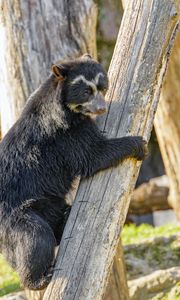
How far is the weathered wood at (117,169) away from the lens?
555 centimetres

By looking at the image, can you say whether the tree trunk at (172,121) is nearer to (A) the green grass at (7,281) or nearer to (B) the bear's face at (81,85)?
(A) the green grass at (7,281)

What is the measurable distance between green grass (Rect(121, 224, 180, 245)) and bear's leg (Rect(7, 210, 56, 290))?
4.59 meters

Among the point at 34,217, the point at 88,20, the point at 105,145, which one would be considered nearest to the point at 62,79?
the point at 105,145

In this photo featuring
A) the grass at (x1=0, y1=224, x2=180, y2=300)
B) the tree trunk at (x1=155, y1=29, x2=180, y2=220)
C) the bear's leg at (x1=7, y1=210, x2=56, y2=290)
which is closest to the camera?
the bear's leg at (x1=7, y1=210, x2=56, y2=290)

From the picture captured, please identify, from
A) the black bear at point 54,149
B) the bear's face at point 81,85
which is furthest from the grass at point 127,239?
the bear's face at point 81,85

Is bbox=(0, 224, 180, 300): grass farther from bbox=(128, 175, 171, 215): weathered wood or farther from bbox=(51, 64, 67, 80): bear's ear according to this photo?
bbox=(51, 64, 67, 80): bear's ear

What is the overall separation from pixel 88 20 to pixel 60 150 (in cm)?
233

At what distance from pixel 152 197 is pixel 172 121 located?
237cm

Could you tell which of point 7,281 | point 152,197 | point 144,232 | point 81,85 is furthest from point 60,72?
point 152,197

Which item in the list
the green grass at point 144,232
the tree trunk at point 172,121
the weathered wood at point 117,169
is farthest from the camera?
the green grass at point 144,232

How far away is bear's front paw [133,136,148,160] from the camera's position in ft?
19.7

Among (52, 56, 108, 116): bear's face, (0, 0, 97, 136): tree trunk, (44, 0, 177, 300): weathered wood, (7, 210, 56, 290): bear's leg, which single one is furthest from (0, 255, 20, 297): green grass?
(44, 0, 177, 300): weathered wood

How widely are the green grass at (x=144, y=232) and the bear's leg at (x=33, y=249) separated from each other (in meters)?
4.59

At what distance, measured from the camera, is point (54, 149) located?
20.8 feet
